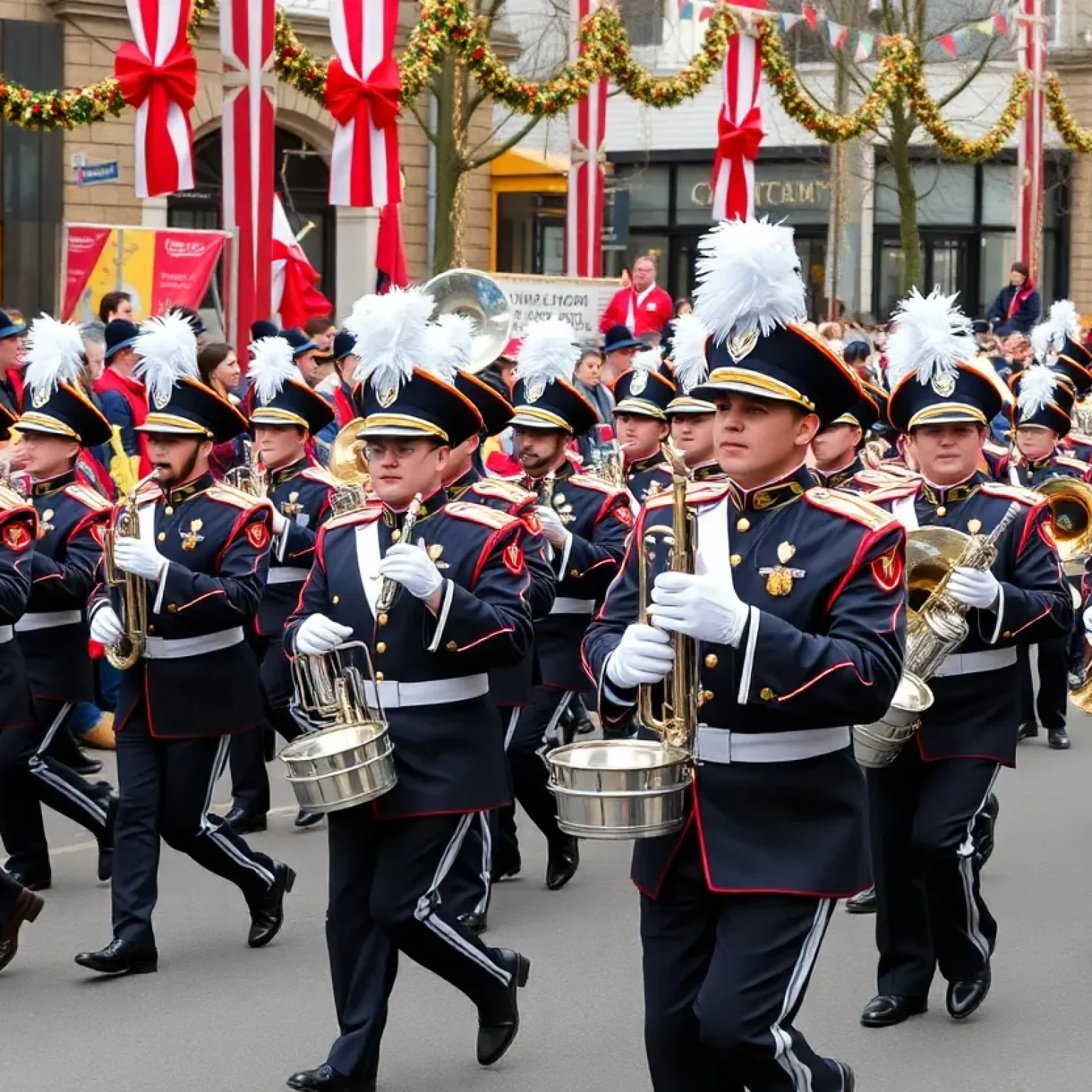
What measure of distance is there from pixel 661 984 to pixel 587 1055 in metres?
1.72

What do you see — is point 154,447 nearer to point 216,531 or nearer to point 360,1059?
point 216,531

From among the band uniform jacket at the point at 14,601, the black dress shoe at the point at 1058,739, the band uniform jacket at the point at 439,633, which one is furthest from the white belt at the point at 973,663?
the black dress shoe at the point at 1058,739

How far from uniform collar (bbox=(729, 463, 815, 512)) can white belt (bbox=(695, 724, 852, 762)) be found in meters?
0.51

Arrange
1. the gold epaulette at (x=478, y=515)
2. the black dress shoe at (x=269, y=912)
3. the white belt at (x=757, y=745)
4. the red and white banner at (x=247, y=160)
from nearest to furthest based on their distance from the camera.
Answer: the white belt at (x=757, y=745), the gold epaulette at (x=478, y=515), the black dress shoe at (x=269, y=912), the red and white banner at (x=247, y=160)

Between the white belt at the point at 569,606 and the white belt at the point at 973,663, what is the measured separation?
8.51 feet

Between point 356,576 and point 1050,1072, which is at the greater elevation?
point 356,576

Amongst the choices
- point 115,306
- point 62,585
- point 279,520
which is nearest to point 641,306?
point 115,306

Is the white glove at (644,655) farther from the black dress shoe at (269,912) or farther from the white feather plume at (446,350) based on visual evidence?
the black dress shoe at (269,912)

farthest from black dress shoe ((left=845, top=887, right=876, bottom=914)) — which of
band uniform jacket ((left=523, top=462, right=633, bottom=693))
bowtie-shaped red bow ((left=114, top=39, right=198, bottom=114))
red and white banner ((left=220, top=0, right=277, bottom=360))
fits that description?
bowtie-shaped red bow ((left=114, top=39, right=198, bottom=114))

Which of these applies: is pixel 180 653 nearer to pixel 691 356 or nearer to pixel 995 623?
pixel 691 356

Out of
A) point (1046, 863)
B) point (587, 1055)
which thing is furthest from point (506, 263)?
point (587, 1055)

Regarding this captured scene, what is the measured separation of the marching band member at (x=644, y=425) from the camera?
10.6 metres

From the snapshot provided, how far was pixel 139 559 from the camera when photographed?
730 cm

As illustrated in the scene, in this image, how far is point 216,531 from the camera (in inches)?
301
